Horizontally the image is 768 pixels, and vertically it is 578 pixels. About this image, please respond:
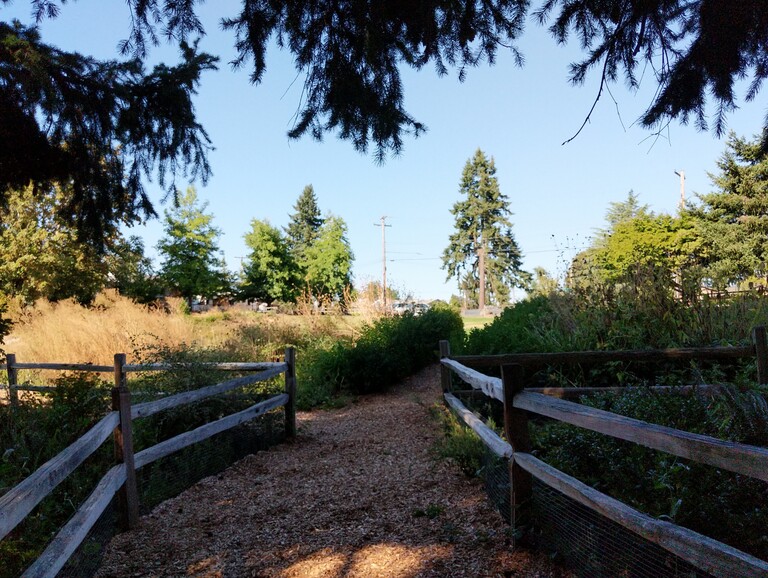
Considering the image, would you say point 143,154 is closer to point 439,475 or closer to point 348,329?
point 439,475

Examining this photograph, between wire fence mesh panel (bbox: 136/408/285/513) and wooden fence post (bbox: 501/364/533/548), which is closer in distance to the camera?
wooden fence post (bbox: 501/364/533/548)

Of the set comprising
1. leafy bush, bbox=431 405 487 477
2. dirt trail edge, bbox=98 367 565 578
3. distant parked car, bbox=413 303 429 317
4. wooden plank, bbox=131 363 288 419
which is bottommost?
dirt trail edge, bbox=98 367 565 578

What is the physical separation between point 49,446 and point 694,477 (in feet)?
16.2

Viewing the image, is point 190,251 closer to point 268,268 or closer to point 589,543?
point 268,268

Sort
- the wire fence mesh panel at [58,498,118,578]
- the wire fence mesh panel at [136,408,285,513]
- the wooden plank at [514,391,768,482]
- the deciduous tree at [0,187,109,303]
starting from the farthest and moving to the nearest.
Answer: the deciduous tree at [0,187,109,303]
the wire fence mesh panel at [136,408,285,513]
the wire fence mesh panel at [58,498,118,578]
the wooden plank at [514,391,768,482]

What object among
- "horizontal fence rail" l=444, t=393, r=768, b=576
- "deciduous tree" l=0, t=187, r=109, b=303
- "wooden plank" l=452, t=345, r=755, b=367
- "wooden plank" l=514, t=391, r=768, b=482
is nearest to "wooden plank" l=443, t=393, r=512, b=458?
"horizontal fence rail" l=444, t=393, r=768, b=576

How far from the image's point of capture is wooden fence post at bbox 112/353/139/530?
169 inches

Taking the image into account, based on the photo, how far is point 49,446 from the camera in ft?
16.9

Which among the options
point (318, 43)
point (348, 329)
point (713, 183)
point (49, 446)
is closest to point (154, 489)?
point (49, 446)

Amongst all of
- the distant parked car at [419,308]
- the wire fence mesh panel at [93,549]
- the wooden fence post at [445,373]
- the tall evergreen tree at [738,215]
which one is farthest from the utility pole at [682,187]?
the wire fence mesh panel at [93,549]

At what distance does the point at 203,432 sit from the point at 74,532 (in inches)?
95.8

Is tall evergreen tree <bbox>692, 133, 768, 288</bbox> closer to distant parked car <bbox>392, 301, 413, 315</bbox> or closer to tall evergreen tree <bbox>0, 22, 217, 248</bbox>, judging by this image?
distant parked car <bbox>392, 301, 413, 315</bbox>

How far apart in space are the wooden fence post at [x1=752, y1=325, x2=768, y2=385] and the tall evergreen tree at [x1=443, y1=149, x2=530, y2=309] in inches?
2024

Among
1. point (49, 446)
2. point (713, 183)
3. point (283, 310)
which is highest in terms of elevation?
point (713, 183)
